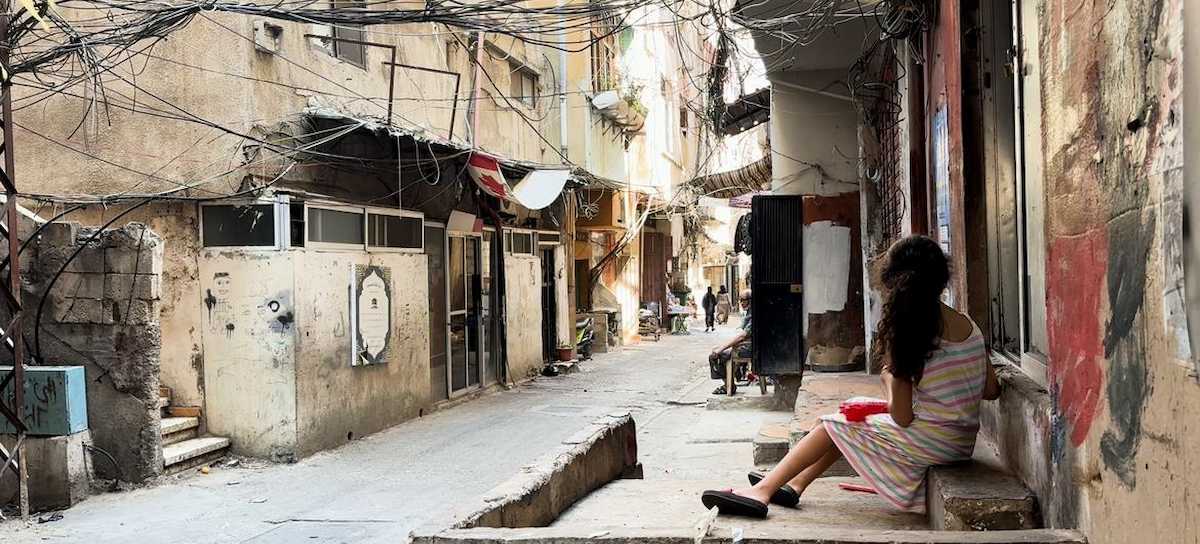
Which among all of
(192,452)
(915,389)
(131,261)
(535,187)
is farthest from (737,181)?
(915,389)

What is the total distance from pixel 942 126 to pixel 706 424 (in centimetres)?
640

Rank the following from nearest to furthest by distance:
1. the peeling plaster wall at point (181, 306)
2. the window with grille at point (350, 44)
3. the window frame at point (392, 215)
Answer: the peeling plaster wall at point (181, 306)
the window frame at point (392, 215)
the window with grille at point (350, 44)

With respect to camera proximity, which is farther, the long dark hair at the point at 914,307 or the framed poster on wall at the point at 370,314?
the framed poster on wall at the point at 370,314

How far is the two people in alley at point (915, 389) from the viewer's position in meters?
3.87

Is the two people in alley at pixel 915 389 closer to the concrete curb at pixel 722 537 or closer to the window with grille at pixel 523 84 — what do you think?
the concrete curb at pixel 722 537

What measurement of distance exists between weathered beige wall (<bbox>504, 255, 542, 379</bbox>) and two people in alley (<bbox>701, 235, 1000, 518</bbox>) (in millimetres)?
12379

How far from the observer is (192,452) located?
9289mm

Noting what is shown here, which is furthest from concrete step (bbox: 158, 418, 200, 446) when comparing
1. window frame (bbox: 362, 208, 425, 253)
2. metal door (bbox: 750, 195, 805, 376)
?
metal door (bbox: 750, 195, 805, 376)

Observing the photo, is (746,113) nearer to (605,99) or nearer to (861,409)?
(605,99)

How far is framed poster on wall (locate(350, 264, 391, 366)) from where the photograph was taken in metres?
11.2

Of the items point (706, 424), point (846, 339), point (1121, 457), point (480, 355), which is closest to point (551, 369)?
point (480, 355)

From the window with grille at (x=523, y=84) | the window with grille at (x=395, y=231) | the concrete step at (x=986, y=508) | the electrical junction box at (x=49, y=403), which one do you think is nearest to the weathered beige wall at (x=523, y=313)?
the window with grille at (x=523, y=84)

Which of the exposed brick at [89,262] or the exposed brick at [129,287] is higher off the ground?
the exposed brick at [89,262]

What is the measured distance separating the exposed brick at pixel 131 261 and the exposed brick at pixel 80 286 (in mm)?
145
